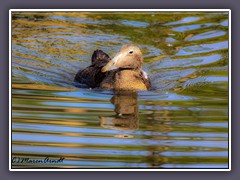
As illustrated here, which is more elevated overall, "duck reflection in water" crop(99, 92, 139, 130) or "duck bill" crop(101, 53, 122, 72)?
"duck bill" crop(101, 53, 122, 72)

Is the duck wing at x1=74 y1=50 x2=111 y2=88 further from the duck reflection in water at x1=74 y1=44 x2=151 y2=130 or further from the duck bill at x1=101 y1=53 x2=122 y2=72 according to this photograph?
the duck bill at x1=101 y1=53 x2=122 y2=72

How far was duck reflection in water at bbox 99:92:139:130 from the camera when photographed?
11.4 meters

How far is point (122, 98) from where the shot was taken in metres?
13.1

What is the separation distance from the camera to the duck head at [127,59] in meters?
13.4

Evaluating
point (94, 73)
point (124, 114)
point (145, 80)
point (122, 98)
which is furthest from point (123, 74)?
point (124, 114)

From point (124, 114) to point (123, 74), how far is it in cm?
159

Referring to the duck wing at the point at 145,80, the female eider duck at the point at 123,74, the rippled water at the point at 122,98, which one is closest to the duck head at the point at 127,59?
the female eider duck at the point at 123,74

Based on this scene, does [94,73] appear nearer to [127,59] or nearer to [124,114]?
[127,59]

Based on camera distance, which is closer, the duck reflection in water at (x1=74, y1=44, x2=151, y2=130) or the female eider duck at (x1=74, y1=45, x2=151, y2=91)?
the duck reflection in water at (x1=74, y1=44, x2=151, y2=130)

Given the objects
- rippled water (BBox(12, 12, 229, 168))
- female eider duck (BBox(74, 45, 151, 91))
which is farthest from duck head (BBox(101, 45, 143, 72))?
rippled water (BBox(12, 12, 229, 168))

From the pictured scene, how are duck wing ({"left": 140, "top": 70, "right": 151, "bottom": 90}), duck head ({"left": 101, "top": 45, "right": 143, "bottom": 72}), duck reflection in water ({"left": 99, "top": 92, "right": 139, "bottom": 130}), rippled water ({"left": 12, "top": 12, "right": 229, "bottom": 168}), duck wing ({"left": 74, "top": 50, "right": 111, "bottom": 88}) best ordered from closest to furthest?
rippled water ({"left": 12, "top": 12, "right": 229, "bottom": 168}), duck reflection in water ({"left": 99, "top": 92, "right": 139, "bottom": 130}), duck head ({"left": 101, "top": 45, "right": 143, "bottom": 72}), duck wing ({"left": 140, "top": 70, "right": 151, "bottom": 90}), duck wing ({"left": 74, "top": 50, "right": 111, "bottom": 88})

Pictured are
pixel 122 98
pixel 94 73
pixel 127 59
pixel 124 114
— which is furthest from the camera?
pixel 94 73
